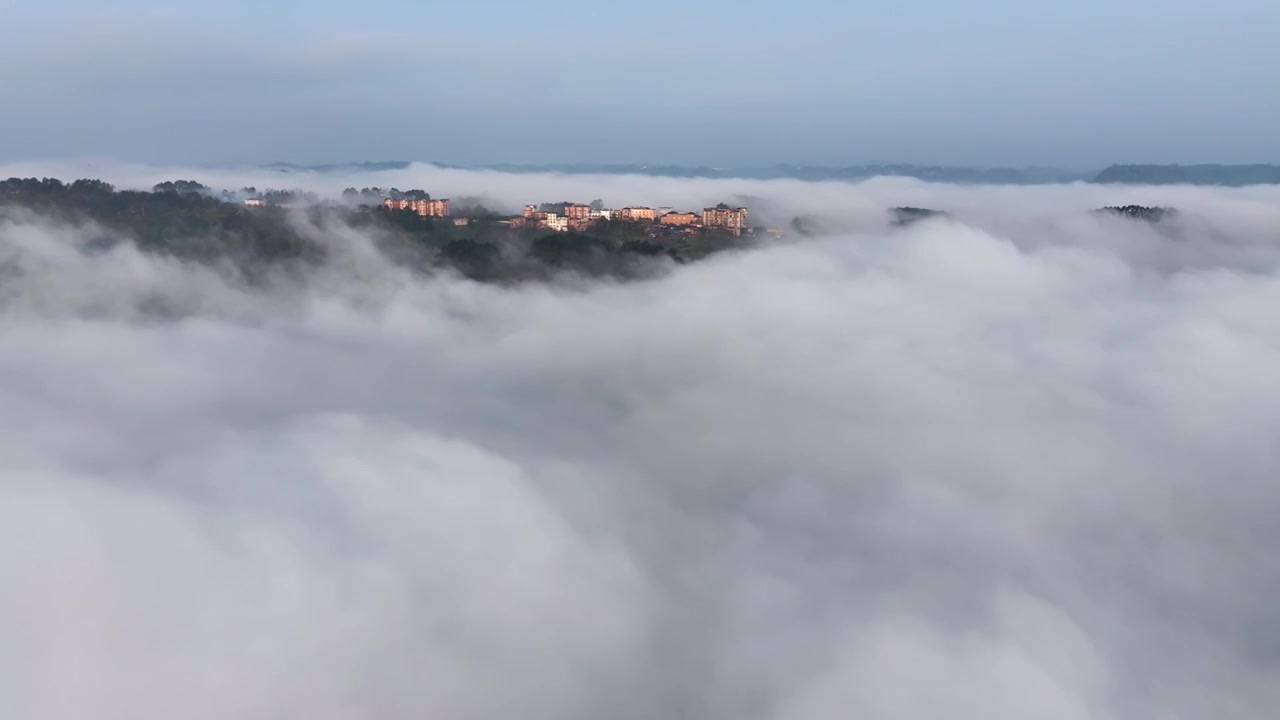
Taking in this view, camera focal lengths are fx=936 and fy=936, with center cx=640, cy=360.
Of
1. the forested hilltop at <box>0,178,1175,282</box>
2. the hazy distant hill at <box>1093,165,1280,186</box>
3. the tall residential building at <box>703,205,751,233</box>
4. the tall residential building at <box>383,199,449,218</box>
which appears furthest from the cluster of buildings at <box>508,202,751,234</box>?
the hazy distant hill at <box>1093,165,1280,186</box>

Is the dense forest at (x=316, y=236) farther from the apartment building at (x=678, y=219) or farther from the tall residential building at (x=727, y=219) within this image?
the apartment building at (x=678, y=219)

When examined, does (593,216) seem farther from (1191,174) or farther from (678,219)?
(1191,174)

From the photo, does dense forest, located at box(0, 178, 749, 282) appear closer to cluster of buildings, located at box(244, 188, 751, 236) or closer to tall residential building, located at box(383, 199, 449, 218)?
cluster of buildings, located at box(244, 188, 751, 236)

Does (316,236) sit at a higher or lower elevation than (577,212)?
lower

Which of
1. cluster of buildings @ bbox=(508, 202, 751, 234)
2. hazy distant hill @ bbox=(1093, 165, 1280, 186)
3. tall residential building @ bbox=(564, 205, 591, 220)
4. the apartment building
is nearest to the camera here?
cluster of buildings @ bbox=(508, 202, 751, 234)

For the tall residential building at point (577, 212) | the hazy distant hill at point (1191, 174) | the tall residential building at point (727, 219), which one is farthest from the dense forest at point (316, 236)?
the hazy distant hill at point (1191, 174)

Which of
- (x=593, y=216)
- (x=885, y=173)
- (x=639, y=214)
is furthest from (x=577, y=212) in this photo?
(x=885, y=173)

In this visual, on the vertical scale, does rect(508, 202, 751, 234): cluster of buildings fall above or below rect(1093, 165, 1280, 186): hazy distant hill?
below
